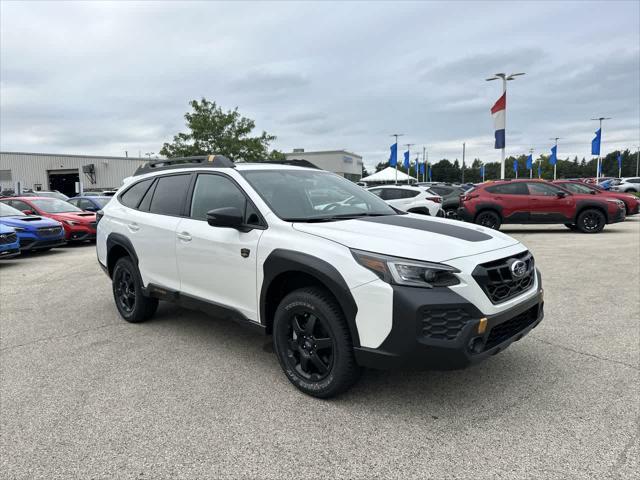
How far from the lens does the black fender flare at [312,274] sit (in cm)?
297

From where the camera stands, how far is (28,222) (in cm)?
1137

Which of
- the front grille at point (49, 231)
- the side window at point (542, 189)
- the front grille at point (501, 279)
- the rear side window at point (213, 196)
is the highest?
A: the rear side window at point (213, 196)

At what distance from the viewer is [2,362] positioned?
416cm

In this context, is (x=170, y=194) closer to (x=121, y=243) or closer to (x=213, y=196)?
(x=213, y=196)

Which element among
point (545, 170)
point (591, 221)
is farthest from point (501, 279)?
point (545, 170)

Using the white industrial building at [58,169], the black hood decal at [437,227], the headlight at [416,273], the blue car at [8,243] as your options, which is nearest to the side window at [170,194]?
the black hood decal at [437,227]

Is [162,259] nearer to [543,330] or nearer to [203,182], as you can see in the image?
[203,182]

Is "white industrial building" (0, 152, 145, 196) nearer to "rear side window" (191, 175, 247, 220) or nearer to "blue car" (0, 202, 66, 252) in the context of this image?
"blue car" (0, 202, 66, 252)

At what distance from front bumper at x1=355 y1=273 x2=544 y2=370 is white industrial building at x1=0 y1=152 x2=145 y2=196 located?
5226 cm

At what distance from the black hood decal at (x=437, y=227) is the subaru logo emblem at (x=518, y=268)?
0.91ft

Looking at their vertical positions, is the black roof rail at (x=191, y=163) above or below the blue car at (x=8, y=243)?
above

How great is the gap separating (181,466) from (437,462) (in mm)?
1423

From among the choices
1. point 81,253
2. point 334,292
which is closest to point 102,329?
point 334,292

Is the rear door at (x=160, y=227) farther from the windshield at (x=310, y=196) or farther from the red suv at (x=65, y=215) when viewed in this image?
the red suv at (x=65, y=215)
